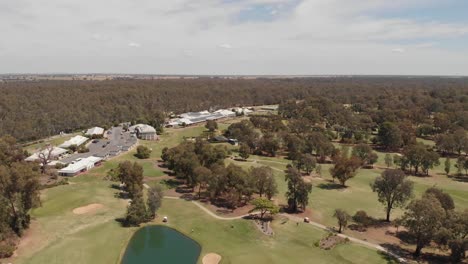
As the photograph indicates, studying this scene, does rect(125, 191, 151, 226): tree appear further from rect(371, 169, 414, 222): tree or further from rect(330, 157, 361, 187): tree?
rect(330, 157, 361, 187): tree

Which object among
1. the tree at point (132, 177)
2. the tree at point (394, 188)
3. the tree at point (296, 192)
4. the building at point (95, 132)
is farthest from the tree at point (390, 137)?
the building at point (95, 132)

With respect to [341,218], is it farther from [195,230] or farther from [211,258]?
[195,230]

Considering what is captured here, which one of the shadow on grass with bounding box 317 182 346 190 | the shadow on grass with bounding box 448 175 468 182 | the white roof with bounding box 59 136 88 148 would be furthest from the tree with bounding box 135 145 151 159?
the shadow on grass with bounding box 448 175 468 182

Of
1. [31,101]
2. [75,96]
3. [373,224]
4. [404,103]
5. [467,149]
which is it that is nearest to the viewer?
[373,224]

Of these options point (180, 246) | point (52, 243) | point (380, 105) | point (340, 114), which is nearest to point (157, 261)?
point (180, 246)

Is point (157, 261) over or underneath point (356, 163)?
underneath

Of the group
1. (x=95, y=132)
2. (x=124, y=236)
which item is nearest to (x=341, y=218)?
(x=124, y=236)

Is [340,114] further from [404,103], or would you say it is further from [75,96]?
[75,96]
